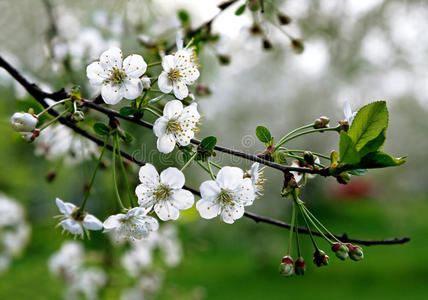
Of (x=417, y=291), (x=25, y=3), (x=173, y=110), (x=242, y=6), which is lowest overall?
(x=173, y=110)

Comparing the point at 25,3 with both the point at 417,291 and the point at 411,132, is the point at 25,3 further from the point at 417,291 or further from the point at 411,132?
the point at 411,132

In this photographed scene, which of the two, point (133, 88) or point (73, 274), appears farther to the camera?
point (73, 274)

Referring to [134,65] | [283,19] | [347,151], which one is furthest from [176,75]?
[283,19]

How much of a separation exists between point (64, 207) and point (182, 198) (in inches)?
12.1

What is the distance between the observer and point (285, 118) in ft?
29.9

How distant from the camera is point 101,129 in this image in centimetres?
87

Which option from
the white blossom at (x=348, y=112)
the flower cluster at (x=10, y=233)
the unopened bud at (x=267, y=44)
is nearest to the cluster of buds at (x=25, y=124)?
the white blossom at (x=348, y=112)

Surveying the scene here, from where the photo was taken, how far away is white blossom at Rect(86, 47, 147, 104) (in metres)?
0.87

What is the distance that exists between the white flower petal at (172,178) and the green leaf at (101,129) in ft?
0.54

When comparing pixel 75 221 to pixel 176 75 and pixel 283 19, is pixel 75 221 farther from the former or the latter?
pixel 283 19

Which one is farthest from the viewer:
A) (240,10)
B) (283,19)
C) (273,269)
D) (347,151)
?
(273,269)

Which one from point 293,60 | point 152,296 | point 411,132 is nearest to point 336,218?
point 411,132

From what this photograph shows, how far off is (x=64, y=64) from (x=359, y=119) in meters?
1.42

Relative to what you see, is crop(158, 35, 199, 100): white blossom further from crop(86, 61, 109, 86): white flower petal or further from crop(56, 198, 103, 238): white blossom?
crop(56, 198, 103, 238): white blossom
